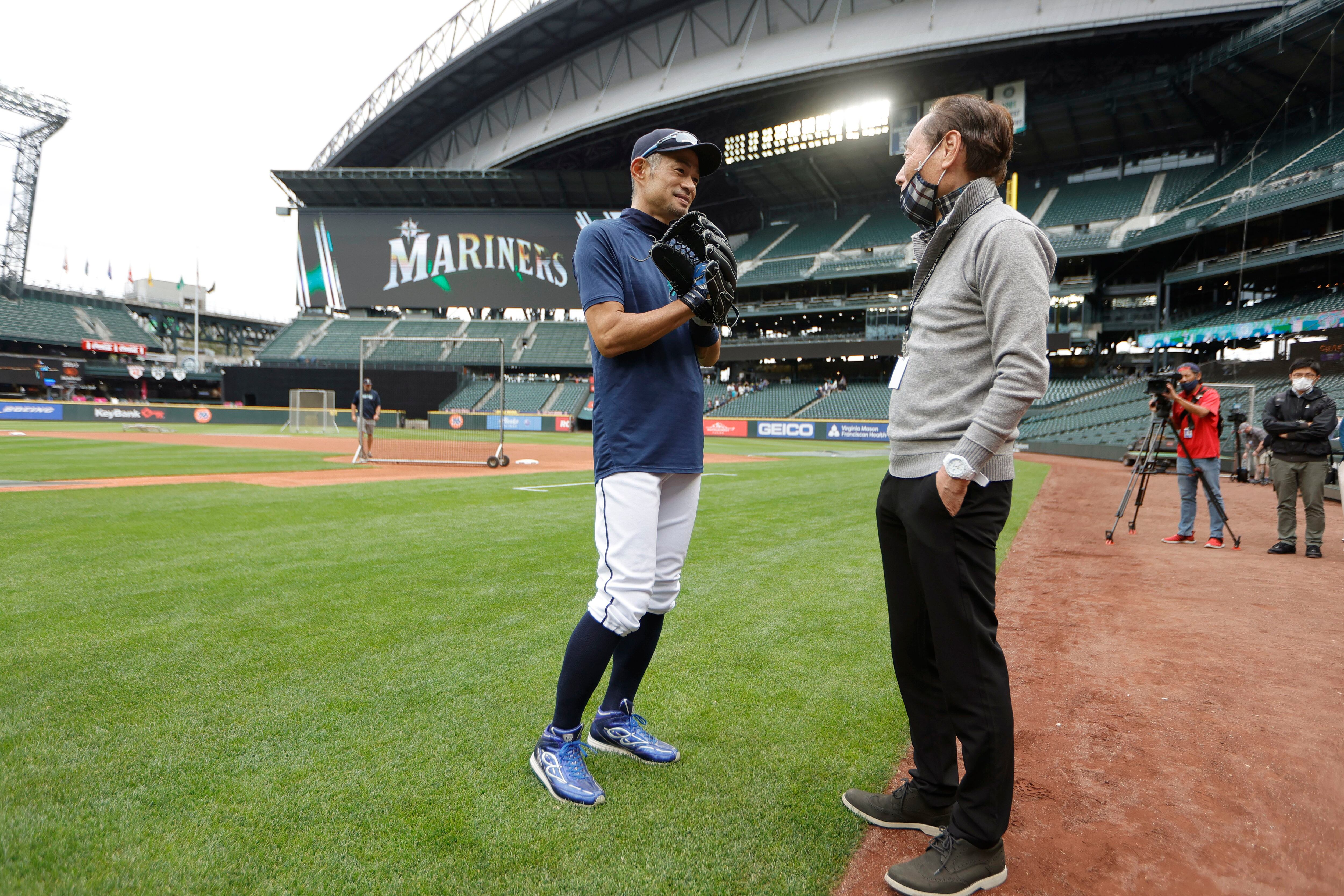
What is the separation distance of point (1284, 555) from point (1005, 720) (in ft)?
24.8

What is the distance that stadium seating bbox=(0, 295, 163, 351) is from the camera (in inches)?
2089

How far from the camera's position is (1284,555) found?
7191mm

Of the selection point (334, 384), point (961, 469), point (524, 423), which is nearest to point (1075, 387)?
point (524, 423)

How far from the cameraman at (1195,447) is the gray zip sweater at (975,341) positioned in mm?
6698

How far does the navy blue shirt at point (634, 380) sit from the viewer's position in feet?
7.77

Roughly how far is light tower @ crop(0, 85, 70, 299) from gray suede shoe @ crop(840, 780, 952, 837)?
7095 cm

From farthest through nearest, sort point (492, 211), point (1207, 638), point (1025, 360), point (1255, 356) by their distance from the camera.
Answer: point (492, 211) < point (1255, 356) < point (1207, 638) < point (1025, 360)

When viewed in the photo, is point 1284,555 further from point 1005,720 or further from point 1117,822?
point 1005,720

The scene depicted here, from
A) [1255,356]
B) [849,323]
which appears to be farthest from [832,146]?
[1255,356]

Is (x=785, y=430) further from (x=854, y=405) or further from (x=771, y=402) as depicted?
(x=771, y=402)

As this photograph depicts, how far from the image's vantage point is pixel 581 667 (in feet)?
7.72

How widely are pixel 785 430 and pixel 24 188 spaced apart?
62.3 m

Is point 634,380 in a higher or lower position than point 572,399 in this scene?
lower

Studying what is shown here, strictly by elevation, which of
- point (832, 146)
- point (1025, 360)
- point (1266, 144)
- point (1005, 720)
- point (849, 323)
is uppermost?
point (832, 146)
